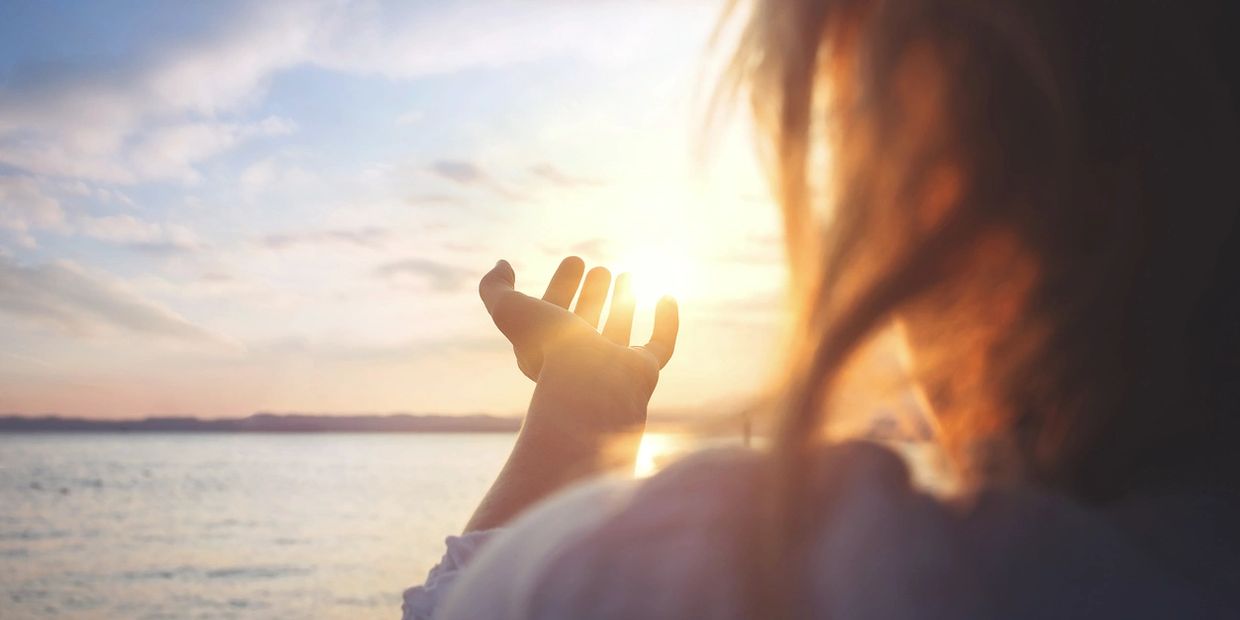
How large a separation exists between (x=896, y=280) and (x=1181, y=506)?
289 mm

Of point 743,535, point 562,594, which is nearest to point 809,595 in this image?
point 743,535

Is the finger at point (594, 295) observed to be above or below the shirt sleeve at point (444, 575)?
above

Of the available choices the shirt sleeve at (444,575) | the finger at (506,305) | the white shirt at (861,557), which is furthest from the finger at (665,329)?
the white shirt at (861,557)

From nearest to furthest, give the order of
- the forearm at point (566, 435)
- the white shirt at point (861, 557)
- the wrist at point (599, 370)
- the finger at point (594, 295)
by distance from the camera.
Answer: the white shirt at point (861, 557) < the forearm at point (566, 435) < the wrist at point (599, 370) < the finger at point (594, 295)

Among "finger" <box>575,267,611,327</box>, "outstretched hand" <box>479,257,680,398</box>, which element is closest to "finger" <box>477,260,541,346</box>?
"outstretched hand" <box>479,257,680,398</box>

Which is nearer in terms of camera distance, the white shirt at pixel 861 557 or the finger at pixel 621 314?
→ the white shirt at pixel 861 557

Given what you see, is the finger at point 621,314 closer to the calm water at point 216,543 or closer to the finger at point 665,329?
the finger at point 665,329

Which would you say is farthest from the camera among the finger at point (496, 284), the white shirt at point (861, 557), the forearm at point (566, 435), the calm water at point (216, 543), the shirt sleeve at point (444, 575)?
the calm water at point (216, 543)

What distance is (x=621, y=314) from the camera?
1787 millimetres

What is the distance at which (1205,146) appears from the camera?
73 centimetres

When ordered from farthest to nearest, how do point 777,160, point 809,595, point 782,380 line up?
point 777,160 → point 782,380 → point 809,595

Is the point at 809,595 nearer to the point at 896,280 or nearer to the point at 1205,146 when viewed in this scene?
the point at 896,280

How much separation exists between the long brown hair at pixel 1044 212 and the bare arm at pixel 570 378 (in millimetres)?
769

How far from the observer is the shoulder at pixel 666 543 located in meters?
0.62
